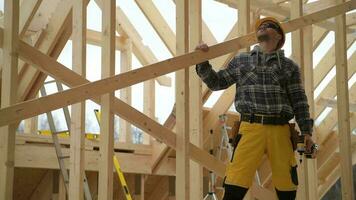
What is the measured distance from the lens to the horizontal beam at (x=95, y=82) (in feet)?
8.43

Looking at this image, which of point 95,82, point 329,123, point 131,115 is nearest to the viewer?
point 95,82

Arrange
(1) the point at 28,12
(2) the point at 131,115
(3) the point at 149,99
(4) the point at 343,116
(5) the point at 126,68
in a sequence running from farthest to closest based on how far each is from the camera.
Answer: (3) the point at 149,99 → (5) the point at 126,68 → (4) the point at 343,116 → (1) the point at 28,12 → (2) the point at 131,115

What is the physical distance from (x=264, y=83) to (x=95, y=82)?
3.10 feet

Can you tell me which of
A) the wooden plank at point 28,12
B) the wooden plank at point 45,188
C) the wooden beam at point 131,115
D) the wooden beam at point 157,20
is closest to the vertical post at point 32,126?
the wooden plank at point 45,188

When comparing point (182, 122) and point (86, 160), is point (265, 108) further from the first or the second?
point (86, 160)

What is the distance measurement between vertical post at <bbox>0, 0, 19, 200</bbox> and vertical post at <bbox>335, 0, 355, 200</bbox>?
2479 millimetres

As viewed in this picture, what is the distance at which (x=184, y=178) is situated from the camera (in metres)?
3.26

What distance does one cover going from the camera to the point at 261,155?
2.89 m

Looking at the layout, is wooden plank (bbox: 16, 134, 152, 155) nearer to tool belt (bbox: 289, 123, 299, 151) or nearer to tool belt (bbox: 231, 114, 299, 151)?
tool belt (bbox: 231, 114, 299, 151)

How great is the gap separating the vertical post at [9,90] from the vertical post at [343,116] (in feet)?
8.13

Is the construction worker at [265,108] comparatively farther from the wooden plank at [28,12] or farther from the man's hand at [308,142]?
the wooden plank at [28,12]

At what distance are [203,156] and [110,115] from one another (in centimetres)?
78

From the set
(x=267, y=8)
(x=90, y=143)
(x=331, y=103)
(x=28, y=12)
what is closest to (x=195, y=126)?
(x=28, y=12)

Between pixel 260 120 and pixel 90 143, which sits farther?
pixel 90 143
